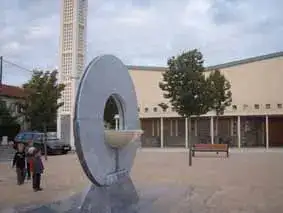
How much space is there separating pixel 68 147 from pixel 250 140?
70.0 feet

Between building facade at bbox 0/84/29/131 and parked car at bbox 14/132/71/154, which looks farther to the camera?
building facade at bbox 0/84/29/131

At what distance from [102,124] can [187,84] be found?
1607cm

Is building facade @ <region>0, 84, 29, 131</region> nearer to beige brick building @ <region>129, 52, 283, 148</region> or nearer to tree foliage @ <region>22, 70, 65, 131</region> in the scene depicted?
beige brick building @ <region>129, 52, 283, 148</region>

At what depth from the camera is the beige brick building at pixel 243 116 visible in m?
46.5

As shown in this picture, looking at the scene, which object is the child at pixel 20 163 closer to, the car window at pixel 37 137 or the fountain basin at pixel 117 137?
the fountain basin at pixel 117 137

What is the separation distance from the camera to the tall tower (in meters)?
39.9

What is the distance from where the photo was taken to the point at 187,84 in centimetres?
2603

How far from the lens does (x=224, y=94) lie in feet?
129

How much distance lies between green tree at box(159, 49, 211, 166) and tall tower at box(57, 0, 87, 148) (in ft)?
46.9

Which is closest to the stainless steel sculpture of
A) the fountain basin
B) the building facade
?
the fountain basin

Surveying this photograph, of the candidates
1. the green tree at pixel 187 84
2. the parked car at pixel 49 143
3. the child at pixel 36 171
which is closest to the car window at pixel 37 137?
the parked car at pixel 49 143

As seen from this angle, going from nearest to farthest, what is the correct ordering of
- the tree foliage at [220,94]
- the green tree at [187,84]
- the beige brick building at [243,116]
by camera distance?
the green tree at [187,84] → the tree foliage at [220,94] → the beige brick building at [243,116]

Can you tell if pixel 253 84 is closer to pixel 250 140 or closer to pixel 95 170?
pixel 250 140

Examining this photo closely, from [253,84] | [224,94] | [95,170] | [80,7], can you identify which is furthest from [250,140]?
[95,170]
